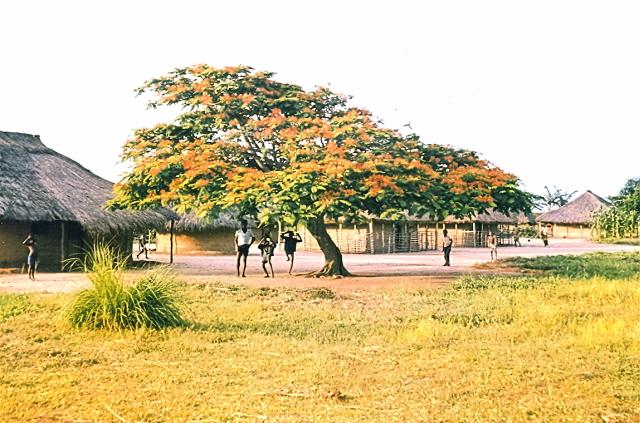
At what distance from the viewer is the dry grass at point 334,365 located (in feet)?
17.8

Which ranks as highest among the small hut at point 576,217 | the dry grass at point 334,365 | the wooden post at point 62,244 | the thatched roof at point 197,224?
the small hut at point 576,217

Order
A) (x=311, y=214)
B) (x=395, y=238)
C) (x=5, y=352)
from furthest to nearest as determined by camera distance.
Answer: (x=395, y=238) → (x=311, y=214) → (x=5, y=352)

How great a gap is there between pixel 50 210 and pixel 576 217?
49672 millimetres

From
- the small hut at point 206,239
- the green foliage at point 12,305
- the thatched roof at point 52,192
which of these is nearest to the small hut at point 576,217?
the small hut at point 206,239

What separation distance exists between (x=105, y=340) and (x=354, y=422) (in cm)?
426

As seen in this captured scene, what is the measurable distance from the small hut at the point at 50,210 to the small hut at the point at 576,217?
44.8 metres

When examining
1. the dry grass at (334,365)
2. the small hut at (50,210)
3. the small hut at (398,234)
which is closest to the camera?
the dry grass at (334,365)

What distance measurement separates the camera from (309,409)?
17.8 feet

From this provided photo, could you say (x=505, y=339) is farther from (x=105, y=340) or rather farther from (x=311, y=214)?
(x=311, y=214)

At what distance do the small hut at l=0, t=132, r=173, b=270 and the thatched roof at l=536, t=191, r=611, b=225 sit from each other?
147 feet

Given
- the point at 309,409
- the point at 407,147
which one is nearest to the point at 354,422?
the point at 309,409

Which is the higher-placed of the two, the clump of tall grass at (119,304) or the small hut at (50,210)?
the small hut at (50,210)

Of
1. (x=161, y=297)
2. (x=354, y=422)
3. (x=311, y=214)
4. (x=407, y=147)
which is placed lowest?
(x=354, y=422)

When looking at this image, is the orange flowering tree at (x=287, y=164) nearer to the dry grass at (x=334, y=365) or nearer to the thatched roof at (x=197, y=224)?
the dry grass at (x=334, y=365)
